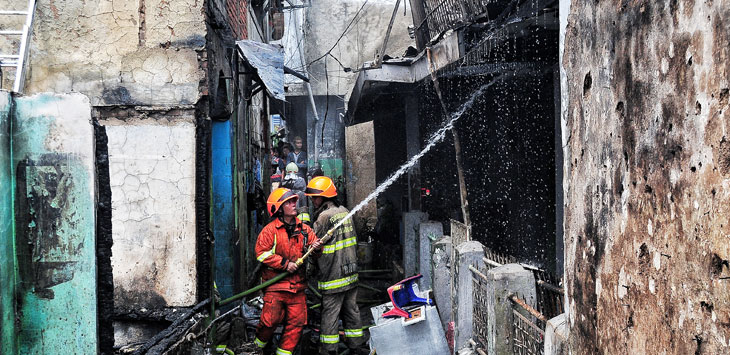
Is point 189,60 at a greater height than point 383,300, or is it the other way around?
point 189,60

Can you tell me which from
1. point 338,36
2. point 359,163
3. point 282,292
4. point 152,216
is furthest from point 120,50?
point 338,36

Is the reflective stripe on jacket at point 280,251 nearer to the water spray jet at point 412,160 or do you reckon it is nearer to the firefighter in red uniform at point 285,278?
the firefighter in red uniform at point 285,278

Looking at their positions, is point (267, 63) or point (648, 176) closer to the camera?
point (648, 176)

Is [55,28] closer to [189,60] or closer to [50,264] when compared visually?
[189,60]

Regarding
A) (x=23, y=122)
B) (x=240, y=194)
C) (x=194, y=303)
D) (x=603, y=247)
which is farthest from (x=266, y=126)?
(x=603, y=247)

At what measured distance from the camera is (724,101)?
57.1 inches

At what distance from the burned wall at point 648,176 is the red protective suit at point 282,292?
4.11 metres

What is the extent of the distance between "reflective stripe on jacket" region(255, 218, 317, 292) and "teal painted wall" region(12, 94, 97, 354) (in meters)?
3.38

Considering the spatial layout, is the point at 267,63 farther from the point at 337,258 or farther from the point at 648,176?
the point at 648,176

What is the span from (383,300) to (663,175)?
7884 mm

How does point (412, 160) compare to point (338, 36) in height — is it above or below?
below

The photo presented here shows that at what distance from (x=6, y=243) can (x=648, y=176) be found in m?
2.67

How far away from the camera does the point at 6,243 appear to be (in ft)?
8.87

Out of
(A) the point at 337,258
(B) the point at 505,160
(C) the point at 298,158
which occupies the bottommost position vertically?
(A) the point at 337,258
